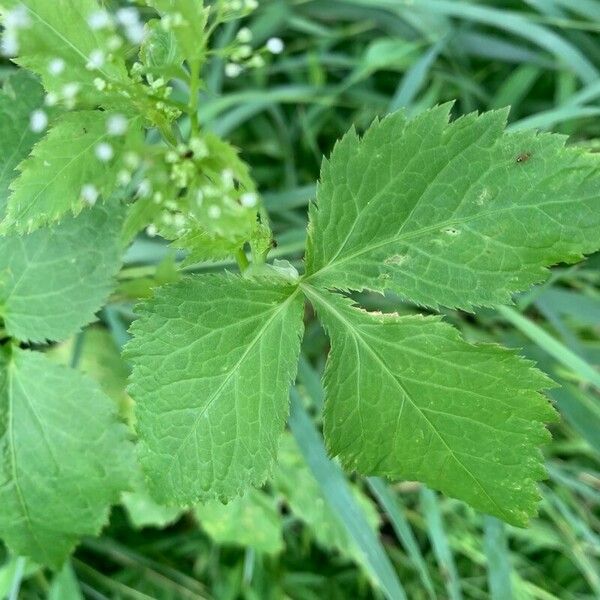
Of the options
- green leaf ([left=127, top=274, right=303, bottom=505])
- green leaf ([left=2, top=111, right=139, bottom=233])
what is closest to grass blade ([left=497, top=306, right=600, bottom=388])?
green leaf ([left=127, top=274, right=303, bottom=505])

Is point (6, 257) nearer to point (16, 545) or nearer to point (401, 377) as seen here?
point (16, 545)

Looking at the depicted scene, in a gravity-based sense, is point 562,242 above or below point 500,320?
below

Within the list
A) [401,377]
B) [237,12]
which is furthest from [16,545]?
[237,12]

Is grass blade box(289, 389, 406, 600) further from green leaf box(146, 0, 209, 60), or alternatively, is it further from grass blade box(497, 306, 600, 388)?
green leaf box(146, 0, 209, 60)

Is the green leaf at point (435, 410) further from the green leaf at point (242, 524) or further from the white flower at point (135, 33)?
the green leaf at point (242, 524)

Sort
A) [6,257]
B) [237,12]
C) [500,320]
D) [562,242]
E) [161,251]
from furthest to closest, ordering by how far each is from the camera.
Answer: [500,320] < [161,251] < [6,257] < [562,242] < [237,12]

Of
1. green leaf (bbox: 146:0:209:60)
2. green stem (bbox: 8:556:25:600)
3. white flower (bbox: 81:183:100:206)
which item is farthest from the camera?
green stem (bbox: 8:556:25:600)

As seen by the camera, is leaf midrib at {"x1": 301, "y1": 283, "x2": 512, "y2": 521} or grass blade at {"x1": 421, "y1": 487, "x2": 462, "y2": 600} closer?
leaf midrib at {"x1": 301, "y1": 283, "x2": 512, "y2": 521}
